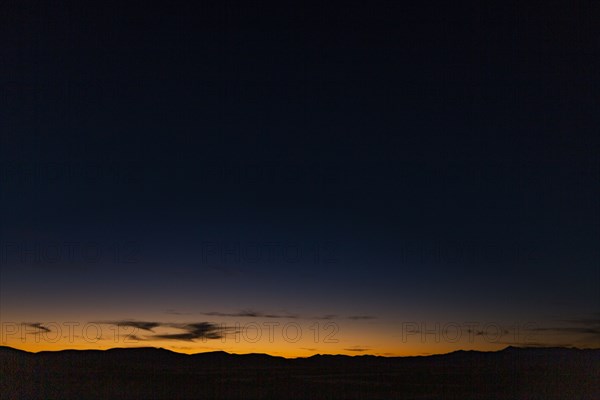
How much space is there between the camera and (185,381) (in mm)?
23391

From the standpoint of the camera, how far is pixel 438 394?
2333cm

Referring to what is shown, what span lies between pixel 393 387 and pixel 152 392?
22.6 ft

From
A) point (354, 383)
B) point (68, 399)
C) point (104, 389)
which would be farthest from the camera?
point (354, 383)

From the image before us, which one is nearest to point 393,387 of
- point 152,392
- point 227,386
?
point 227,386

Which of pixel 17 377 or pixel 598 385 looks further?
pixel 17 377

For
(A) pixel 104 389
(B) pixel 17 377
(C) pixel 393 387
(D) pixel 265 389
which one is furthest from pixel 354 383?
(B) pixel 17 377

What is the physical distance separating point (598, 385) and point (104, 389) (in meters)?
12.9

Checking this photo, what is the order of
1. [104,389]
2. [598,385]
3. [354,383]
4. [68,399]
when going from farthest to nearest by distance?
1. [354,383]
2. [104,389]
3. [68,399]
4. [598,385]

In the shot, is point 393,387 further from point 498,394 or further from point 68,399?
point 68,399

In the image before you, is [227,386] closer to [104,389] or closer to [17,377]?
[104,389]

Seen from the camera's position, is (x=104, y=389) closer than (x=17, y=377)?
No

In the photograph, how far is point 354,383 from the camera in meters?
24.8

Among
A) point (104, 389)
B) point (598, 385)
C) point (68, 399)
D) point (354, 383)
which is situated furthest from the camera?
point (354, 383)

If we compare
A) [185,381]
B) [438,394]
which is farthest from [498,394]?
[185,381]
